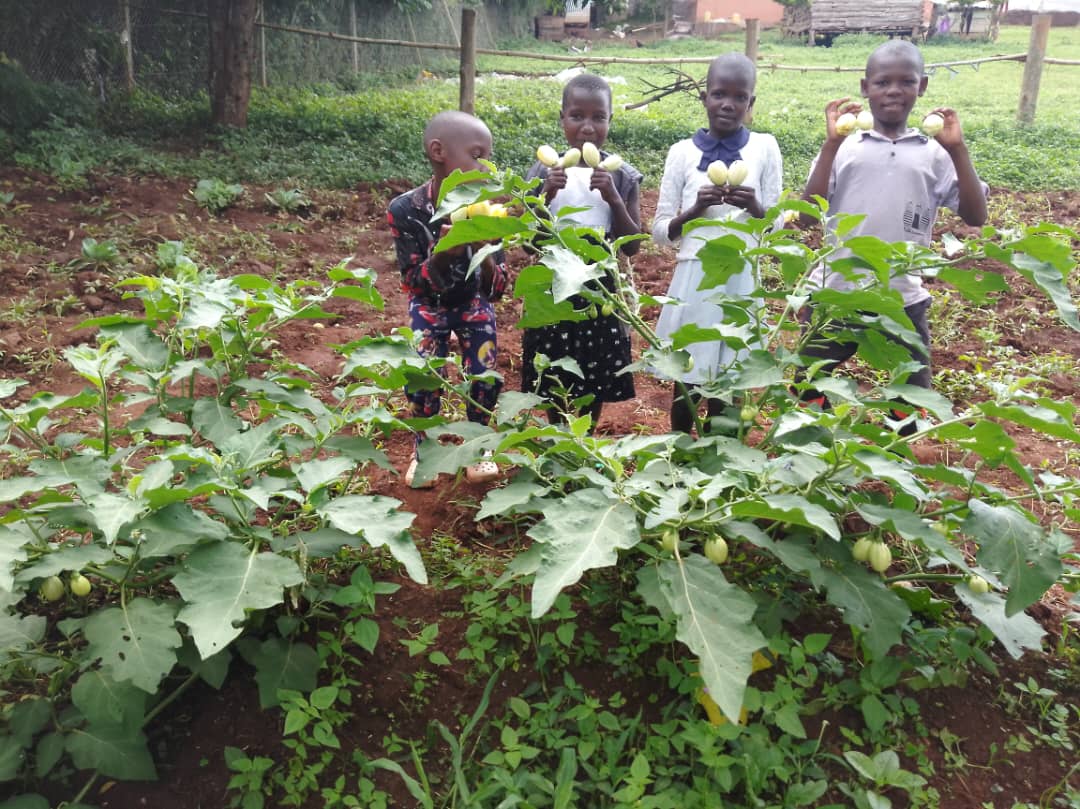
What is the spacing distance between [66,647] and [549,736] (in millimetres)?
1110

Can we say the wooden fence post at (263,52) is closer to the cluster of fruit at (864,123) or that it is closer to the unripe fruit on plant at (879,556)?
the cluster of fruit at (864,123)

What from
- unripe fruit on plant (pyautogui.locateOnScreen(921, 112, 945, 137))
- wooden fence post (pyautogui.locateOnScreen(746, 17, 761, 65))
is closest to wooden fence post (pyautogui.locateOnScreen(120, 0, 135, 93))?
wooden fence post (pyautogui.locateOnScreen(746, 17, 761, 65))

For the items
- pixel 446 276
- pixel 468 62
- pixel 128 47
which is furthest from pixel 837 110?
pixel 128 47

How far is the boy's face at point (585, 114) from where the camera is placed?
110 inches

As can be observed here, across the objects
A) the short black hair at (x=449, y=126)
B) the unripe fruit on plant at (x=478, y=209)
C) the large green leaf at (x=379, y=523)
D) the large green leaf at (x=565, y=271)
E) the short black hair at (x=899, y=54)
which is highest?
the short black hair at (x=899, y=54)

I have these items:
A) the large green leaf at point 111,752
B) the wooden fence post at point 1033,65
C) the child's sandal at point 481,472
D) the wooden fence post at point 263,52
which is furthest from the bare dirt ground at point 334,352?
the wooden fence post at point 263,52

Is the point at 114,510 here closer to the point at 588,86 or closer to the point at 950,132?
the point at 588,86

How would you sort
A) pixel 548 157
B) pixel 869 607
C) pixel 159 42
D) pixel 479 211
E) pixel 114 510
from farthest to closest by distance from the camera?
pixel 159 42
pixel 548 157
pixel 479 211
pixel 869 607
pixel 114 510

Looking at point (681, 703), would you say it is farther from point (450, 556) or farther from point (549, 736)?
point (450, 556)

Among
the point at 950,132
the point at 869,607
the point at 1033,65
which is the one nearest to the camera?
the point at 869,607

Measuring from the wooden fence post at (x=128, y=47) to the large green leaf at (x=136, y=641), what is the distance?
8635 mm

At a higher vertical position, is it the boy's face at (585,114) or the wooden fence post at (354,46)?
the wooden fence post at (354,46)

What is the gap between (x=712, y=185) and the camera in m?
2.67

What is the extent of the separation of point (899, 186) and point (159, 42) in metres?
8.83
